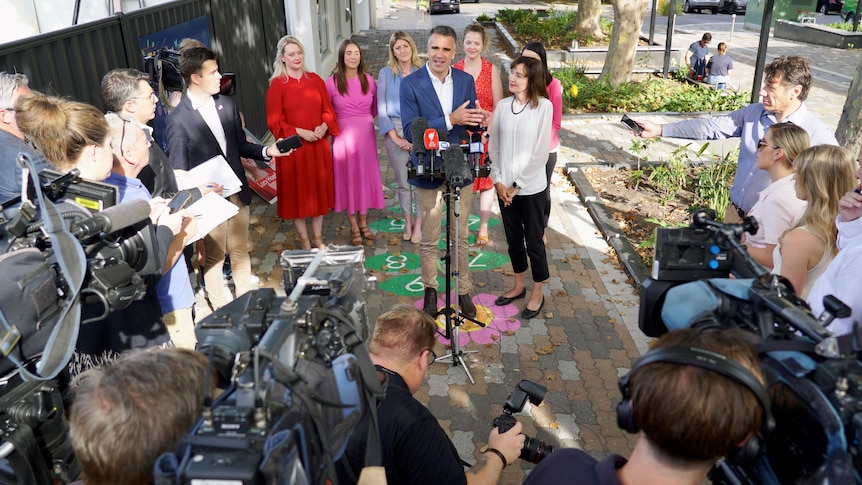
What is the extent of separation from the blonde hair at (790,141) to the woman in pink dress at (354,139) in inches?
161

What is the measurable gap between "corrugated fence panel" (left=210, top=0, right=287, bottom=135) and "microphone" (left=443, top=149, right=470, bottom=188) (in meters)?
5.43

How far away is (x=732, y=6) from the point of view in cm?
3284

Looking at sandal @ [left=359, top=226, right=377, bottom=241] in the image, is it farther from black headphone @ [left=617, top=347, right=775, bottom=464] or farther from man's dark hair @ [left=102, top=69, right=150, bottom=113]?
black headphone @ [left=617, top=347, right=775, bottom=464]

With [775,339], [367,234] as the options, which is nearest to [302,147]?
[367,234]

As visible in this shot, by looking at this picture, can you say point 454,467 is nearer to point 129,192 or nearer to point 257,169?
point 129,192

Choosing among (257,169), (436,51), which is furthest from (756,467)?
(257,169)

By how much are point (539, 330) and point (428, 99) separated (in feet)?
7.40

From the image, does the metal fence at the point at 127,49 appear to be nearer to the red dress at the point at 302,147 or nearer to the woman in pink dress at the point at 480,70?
the red dress at the point at 302,147

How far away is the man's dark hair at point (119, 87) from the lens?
4.41m

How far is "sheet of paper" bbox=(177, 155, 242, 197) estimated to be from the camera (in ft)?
16.1

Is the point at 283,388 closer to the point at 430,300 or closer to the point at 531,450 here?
the point at 531,450

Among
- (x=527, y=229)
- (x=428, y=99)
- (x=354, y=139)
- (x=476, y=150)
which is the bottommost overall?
(x=527, y=229)

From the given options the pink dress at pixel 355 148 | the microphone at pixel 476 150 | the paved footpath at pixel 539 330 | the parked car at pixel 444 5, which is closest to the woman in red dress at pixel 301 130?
the pink dress at pixel 355 148

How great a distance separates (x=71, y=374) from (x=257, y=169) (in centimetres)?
465
